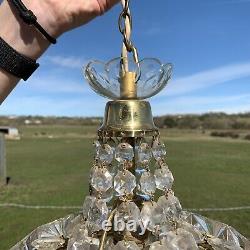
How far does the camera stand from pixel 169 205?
572mm

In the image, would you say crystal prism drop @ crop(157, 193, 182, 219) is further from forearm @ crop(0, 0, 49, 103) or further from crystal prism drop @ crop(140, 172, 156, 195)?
forearm @ crop(0, 0, 49, 103)

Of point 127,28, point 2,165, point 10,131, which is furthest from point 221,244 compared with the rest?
point 10,131

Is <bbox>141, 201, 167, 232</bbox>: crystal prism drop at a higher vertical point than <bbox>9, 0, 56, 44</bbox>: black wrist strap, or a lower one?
lower

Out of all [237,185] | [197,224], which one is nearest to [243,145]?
[237,185]

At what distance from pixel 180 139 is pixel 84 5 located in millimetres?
6747

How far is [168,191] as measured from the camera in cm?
58

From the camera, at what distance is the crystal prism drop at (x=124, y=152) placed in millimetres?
573

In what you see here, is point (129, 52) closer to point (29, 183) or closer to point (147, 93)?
point (147, 93)

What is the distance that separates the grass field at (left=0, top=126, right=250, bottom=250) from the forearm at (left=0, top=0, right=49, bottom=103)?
2.34 m

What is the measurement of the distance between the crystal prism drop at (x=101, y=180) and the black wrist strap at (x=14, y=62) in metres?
0.16

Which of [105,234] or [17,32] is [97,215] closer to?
[105,234]

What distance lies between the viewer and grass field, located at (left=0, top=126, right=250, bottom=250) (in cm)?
322

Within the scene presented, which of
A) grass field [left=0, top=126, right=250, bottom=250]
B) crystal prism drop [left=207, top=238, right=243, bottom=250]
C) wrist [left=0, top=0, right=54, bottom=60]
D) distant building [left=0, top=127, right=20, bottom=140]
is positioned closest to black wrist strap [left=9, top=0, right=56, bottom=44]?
wrist [left=0, top=0, right=54, bottom=60]

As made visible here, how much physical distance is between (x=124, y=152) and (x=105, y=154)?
0.09ft
